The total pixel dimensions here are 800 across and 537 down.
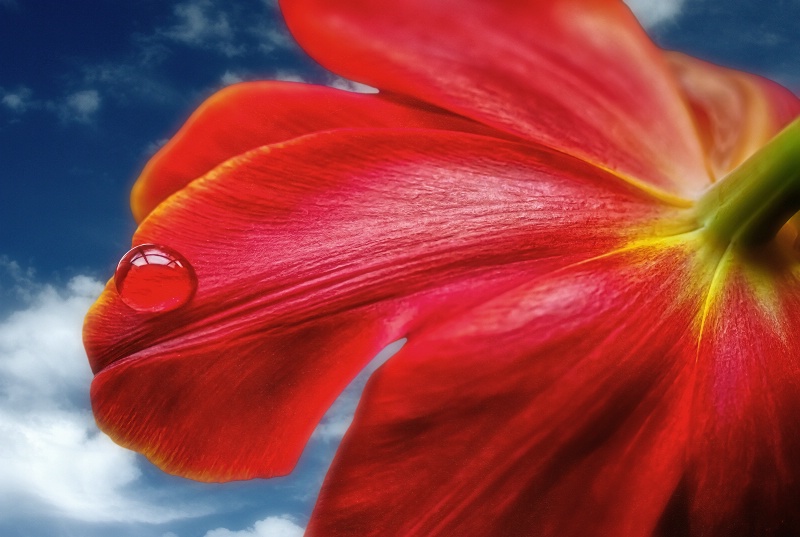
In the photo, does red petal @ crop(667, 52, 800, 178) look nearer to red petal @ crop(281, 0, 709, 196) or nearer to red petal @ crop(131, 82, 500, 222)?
red petal @ crop(281, 0, 709, 196)

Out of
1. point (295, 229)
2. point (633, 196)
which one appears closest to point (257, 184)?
point (295, 229)

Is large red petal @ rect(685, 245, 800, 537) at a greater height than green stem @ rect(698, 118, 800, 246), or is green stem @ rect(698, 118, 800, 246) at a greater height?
green stem @ rect(698, 118, 800, 246)

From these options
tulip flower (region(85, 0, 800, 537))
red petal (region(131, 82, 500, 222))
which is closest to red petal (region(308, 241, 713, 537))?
tulip flower (region(85, 0, 800, 537))

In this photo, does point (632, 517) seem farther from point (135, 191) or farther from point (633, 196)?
point (135, 191)

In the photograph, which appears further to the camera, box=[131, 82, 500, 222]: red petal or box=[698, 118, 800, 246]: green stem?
box=[131, 82, 500, 222]: red petal

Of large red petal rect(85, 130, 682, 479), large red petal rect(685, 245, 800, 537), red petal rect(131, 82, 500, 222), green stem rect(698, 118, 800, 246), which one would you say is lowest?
large red petal rect(685, 245, 800, 537)

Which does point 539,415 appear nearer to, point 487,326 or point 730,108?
point 487,326

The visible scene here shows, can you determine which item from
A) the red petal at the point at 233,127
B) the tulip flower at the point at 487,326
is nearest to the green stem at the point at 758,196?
the tulip flower at the point at 487,326
